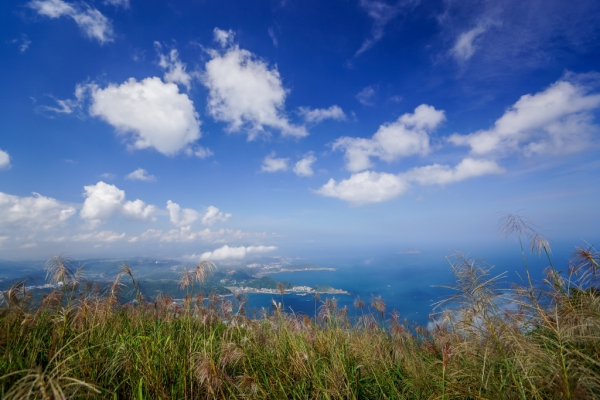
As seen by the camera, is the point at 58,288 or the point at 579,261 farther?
the point at 58,288

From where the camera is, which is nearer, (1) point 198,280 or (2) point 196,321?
(1) point 198,280

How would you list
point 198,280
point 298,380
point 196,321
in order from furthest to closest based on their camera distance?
point 196,321
point 198,280
point 298,380

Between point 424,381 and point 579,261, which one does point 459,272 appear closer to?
point 424,381

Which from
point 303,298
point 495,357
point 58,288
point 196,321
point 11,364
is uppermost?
point 58,288

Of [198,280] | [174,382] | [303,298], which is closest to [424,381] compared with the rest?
[174,382]

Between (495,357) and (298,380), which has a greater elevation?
(495,357)

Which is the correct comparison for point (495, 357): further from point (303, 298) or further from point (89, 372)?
point (303, 298)

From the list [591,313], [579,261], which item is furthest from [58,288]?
[579,261]

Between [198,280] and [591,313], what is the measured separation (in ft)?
19.3

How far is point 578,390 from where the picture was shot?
6.10 ft

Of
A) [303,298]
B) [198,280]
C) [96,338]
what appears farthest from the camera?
[303,298]

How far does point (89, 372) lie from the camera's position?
2.89 metres

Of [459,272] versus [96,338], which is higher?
[459,272]

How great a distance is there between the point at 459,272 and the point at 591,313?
5.25ft
